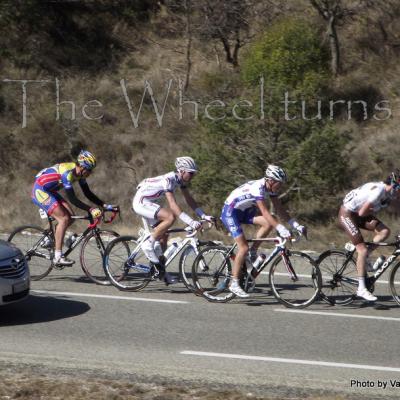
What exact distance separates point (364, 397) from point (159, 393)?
1836 mm

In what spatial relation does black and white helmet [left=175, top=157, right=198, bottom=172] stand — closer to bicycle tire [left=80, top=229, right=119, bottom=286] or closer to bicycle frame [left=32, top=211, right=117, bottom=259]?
bicycle frame [left=32, top=211, right=117, bottom=259]

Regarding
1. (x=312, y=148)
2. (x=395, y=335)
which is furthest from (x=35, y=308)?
(x=312, y=148)

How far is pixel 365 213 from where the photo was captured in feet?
37.1

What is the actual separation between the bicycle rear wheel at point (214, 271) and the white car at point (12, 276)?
2.30m

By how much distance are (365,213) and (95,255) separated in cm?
401

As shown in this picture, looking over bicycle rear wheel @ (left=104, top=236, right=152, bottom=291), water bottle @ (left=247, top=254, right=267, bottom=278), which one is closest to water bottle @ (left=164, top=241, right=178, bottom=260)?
bicycle rear wheel @ (left=104, top=236, right=152, bottom=291)

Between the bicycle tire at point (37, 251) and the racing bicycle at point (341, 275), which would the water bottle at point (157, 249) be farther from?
the racing bicycle at point (341, 275)

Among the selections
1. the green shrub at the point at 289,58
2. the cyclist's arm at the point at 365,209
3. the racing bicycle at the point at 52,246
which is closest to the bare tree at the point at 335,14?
the green shrub at the point at 289,58

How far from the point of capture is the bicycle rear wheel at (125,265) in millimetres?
12477

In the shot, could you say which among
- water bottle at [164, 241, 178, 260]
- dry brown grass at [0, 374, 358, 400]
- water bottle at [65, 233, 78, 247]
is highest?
water bottle at [65, 233, 78, 247]

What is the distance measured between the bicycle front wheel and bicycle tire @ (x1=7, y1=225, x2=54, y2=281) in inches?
134

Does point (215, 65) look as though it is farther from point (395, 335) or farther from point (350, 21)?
point (395, 335)

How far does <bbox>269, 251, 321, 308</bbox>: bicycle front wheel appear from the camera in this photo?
452 inches

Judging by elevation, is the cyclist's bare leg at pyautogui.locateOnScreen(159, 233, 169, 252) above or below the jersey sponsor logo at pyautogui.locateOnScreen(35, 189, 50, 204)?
below
